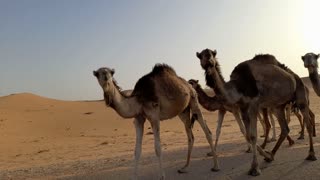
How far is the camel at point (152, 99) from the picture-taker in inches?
356

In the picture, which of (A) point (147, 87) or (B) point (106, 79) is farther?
(A) point (147, 87)


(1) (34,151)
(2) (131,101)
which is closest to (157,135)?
(2) (131,101)

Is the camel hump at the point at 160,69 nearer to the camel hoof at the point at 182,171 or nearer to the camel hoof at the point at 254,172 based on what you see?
the camel hoof at the point at 182,171

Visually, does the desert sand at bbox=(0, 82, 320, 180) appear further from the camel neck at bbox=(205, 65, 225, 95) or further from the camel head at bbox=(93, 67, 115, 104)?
the camel head at bbox=(93, 67, 115, 104)

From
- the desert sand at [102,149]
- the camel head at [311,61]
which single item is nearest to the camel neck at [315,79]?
the camel head at [311,61]

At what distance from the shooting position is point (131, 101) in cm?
955

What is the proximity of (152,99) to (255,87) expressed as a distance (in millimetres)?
2152

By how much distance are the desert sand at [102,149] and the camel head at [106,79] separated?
2.16 metres

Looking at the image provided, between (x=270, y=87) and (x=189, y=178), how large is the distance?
2541 millimetres

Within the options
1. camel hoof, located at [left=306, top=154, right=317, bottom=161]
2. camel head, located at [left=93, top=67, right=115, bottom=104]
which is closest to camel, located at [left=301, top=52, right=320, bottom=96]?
camel hoof, located at [left=306, top=154, right=317, bottom=161]

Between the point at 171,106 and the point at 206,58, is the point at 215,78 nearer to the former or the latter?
the point at 206,58

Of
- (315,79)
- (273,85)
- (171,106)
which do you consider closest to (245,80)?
(273,85)

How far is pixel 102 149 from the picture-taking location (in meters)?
20.5

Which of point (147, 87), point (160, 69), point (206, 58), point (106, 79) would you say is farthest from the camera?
point (160, 69)
